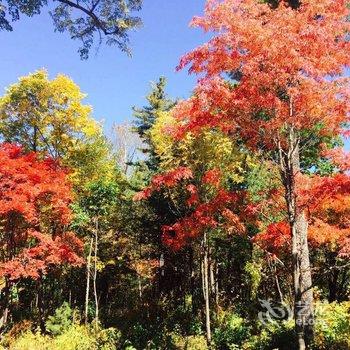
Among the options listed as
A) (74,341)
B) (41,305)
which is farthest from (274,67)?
(41,305)

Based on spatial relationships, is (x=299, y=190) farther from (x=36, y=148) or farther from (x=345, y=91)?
(x=36, y=148)

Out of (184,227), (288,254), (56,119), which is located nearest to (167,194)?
(184,227)

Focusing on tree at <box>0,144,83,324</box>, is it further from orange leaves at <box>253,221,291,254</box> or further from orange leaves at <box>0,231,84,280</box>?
orange leaves at <box>253,221,291,254</box>

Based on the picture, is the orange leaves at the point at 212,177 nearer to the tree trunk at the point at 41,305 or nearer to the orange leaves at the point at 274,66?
the orange leaves at the point at 274,66

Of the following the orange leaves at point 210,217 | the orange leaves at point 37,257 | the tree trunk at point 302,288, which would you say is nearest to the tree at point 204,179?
the orange leaves at point 210,217

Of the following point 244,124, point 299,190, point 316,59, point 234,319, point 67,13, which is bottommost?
point 234,319

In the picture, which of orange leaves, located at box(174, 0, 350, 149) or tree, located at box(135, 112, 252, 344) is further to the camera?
tree, located at box(135, 112, 252, 344)

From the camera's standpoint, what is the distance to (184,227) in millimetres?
13836

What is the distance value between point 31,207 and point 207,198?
7026mm

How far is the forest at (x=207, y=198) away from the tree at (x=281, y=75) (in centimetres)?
3

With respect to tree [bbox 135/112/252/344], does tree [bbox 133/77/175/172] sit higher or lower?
higher

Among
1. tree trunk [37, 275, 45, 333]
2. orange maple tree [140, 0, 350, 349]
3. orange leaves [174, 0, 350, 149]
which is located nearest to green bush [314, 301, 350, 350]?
orange maple tree [140, 0, 350, 349]

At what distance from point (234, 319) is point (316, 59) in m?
9.83

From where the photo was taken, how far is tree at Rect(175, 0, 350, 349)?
7.54 metres
